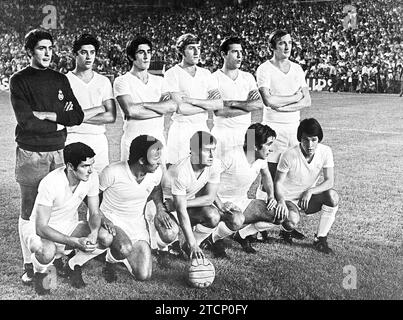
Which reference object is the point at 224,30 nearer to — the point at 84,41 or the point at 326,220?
the point at 84,41

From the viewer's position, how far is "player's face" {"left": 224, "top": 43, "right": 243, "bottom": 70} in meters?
3.87

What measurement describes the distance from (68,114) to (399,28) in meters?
2.37

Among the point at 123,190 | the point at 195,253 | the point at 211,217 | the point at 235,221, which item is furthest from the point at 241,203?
the point at 123,190

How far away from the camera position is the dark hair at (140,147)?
11.9 ft

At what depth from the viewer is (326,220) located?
4.01 meters

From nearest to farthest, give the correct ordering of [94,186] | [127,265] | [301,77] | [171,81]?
[94,186]
[127,265]
[171,81]
[301,77]

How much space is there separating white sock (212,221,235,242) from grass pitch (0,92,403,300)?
124mm

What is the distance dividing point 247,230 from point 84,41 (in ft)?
5.43

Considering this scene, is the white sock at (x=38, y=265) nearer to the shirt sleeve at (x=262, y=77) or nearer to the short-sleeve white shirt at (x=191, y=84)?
the short-sleeve white shirt at (x=191, y=84)

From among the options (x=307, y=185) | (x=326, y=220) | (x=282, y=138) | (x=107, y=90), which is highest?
(x=107, y=90)

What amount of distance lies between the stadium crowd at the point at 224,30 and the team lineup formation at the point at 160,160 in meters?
0.09

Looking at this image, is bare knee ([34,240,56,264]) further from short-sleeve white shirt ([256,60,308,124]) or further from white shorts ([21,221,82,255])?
short-sleeve white shirt ([256,60,308,124])

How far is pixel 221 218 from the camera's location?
3.87m

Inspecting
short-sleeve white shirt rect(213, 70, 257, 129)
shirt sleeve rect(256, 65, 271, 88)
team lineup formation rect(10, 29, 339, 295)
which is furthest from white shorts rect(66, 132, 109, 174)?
shirt sleeve rect(256, 65, 271, 88)
